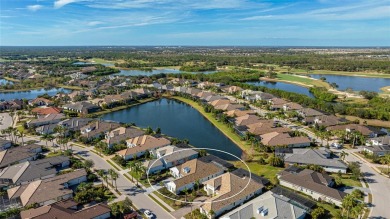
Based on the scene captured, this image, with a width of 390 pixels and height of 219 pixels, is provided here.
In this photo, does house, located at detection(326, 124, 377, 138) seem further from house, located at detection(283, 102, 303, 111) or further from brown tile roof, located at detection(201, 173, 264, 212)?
brown tile roof, located at detection(201, 173, 264, 212)

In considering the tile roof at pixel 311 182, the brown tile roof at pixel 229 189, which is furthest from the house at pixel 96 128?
the tile roof at pixel 311 182

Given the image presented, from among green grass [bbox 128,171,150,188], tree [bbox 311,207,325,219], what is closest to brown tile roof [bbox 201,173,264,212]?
tree [bbox 311,207,325,219]

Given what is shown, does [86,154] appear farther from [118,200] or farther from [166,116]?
[166,116]

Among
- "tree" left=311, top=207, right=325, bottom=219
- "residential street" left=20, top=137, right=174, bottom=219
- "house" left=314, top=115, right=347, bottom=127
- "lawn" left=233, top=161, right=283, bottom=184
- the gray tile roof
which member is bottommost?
"residential street" left=20, top=137, right=174, bottom=219

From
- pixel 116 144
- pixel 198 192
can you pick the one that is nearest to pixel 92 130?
pixel 116 144

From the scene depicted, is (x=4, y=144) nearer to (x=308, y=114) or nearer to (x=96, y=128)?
(x=96, y=128)
